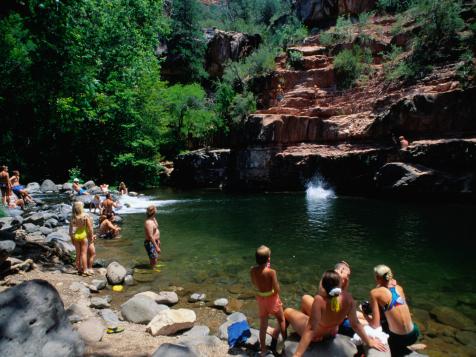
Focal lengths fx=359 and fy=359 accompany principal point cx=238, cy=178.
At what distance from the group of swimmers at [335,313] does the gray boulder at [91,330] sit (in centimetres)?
223

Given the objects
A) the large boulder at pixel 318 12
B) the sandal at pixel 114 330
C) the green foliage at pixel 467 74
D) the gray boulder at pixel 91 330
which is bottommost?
the sandal at pixel 114 330

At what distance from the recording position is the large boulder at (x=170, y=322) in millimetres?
5391

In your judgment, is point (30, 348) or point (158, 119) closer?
point (30, 348)

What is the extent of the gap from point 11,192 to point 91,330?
1541 cm

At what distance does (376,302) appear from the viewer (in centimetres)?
486

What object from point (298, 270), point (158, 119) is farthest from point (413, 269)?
point (158, 119)

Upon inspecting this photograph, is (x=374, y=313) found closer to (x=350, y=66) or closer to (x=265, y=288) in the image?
(x=265, y=288)

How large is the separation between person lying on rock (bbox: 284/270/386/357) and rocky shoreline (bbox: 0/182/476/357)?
42 cm

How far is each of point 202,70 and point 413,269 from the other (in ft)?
139

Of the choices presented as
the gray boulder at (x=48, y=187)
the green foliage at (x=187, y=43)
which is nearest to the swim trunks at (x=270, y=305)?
the gray boulder at (x=48, y=187)

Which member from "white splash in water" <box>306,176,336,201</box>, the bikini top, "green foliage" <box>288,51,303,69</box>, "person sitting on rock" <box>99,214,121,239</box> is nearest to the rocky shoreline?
the bikini top

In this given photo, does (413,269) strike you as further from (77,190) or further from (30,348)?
(77,190)

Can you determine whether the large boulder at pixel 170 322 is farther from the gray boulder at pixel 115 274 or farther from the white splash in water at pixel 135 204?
the white splash in water at pixel 135 204

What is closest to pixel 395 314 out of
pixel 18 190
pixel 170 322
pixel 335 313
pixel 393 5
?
pixel 335 313
